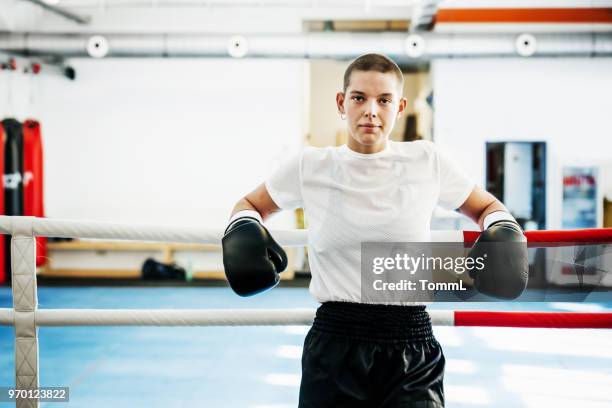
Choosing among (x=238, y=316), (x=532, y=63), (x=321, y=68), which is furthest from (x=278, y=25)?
(x=238, y=316)

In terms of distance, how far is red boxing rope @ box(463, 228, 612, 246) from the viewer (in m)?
1.34

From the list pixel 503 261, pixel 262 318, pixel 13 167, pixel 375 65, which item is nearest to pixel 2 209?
pixel 13 167

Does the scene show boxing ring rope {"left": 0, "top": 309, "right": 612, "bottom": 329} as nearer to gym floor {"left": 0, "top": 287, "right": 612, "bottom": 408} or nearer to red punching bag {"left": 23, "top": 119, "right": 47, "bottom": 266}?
gym floor {"left": 0, "top": 287, "right": 612, "bottom": 408}

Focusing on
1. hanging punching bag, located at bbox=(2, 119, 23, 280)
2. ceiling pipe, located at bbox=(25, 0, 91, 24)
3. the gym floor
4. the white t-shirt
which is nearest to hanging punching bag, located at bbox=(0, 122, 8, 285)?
hanging punching bag, located at bbox=(2, 119, 23, 280)

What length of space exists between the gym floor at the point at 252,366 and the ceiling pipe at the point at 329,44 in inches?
117

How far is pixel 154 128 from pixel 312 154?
21.0 ft

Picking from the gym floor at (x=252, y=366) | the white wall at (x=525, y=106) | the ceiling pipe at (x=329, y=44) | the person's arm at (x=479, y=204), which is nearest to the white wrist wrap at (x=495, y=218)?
the person's arm at (x=479, y=204)

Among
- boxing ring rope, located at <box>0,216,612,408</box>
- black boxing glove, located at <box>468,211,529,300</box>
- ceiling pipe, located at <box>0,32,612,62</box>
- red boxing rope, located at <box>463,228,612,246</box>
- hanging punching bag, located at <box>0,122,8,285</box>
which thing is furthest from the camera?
hanging punching bag, located at <box>0,122,8,285</box>

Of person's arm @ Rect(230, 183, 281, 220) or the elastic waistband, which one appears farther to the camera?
person's arm @ Rect(230, 183, 281, 220)

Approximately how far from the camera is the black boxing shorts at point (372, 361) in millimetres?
1125

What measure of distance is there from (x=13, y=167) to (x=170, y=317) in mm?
5725

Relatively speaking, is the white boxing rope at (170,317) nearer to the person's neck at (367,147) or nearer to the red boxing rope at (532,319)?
the red boxing rope at (532,319)

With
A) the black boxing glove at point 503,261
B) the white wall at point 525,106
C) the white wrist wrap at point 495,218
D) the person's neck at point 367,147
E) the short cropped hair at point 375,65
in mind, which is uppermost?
the white wall at point 525,106

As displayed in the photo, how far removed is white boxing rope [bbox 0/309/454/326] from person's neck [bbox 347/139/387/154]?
52 cm
